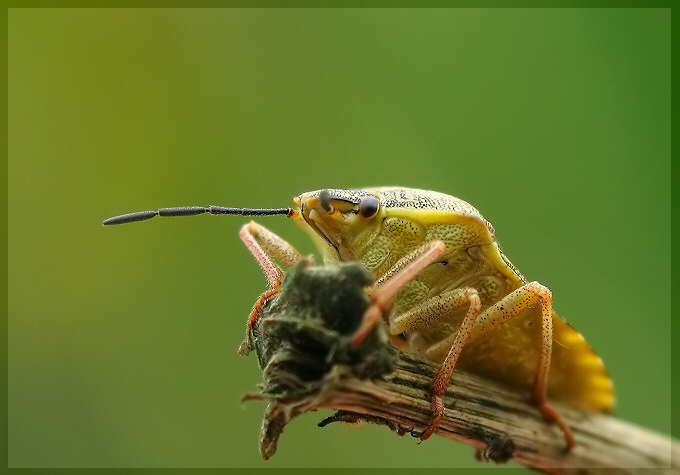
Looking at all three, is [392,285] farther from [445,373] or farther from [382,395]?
[445,373]

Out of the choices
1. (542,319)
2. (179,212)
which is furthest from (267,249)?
(542,319)

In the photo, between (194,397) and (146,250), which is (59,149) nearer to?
(146,250)

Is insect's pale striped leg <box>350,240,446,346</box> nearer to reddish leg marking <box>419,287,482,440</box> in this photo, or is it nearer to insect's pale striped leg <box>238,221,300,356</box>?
reddish leg marking <box>419,287,482,440</box>

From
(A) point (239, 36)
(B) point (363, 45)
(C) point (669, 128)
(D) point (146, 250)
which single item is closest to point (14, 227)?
(D) point (146, 250)

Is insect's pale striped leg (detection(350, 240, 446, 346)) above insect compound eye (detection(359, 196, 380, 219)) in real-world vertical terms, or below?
below

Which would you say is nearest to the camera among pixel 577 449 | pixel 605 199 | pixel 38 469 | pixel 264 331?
pixel 264 331

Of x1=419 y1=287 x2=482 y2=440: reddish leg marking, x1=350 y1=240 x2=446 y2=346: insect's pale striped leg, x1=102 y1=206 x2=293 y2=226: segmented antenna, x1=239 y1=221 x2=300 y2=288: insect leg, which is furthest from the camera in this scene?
x1=239 y1=221 x2=300 y2=288: insect leg

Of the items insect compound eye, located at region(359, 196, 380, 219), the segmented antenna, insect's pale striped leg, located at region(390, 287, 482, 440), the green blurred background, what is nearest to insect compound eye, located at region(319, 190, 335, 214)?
insect compound eye, located at region(359, 196, 380, 219)

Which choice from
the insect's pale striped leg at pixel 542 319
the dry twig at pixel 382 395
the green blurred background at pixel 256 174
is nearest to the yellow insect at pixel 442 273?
the insect's pale striped leg at pixel 542 319

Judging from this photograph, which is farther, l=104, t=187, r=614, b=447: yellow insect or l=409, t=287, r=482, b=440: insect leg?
l=104, t=187, r=614, b=447: yellow insect
